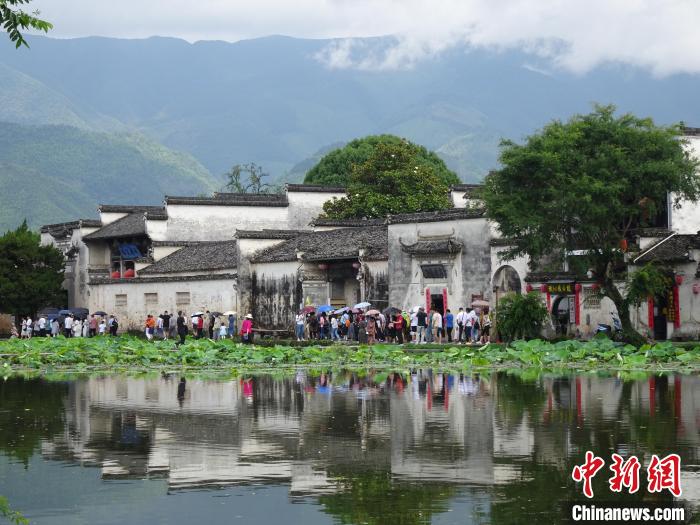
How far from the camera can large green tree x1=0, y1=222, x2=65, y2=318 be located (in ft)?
219

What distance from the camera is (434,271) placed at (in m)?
50.6

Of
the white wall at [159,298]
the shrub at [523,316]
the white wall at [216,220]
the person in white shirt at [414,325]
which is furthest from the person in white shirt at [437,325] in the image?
the white wall at [216,220]

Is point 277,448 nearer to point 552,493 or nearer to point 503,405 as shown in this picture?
point 552,493

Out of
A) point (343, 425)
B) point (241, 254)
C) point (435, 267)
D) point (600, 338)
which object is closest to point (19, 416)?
point (343, 425)

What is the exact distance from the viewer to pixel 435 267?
50.4 meters

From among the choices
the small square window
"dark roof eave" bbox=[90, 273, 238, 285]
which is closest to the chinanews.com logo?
"dark roof eave" bbox=[90, 273, 238, 285]

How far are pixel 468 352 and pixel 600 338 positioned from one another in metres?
3.89

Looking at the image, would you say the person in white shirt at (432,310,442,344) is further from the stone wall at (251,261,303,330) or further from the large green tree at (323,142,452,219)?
the large green tree at (323,142,452,219)

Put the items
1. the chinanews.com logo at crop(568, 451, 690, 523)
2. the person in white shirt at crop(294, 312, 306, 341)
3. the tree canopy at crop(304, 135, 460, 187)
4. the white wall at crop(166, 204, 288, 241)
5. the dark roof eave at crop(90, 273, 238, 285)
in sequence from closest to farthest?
the chinanews.com logo at crop(568, 451, 690, 523) < the person in white shirt at crop(294, 312, 306, 341) < the dark roof eave at crop(90, 273, 238, 285) < the white wall at crop(166, 204, 288, 241) < the tree canopy at crop(304, 135, 460, 187)

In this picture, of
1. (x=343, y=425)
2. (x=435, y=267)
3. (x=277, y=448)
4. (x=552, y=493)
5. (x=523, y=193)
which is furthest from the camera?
(x=435, y=267)

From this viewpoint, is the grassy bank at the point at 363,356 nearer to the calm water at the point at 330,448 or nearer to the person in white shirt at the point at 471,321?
the person in white shirt at the point at 471,321

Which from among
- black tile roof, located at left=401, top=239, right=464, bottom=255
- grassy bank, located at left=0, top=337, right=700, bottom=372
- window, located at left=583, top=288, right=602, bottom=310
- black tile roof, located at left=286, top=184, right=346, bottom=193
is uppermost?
black tile roof, located at left=286, top=184, right=346, bottom=193

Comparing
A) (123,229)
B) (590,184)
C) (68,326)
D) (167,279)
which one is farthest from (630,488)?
(123,229)

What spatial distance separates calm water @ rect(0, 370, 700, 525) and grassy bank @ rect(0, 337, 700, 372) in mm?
5574
